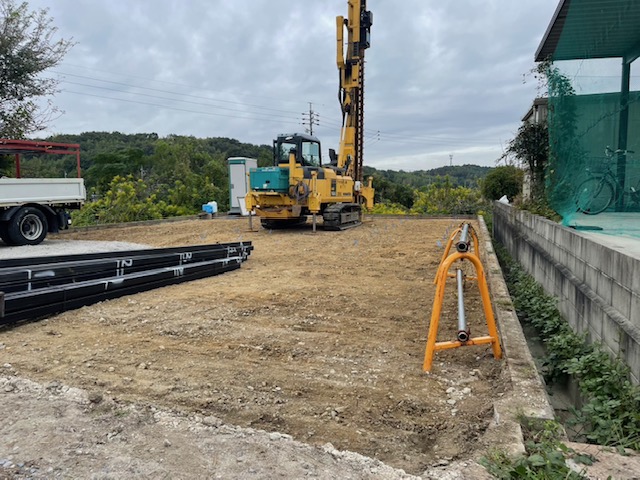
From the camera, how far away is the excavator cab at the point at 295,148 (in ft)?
44.5

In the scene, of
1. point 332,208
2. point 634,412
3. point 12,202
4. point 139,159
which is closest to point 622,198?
point 634,412

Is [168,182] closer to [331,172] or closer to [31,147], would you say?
[331,172]

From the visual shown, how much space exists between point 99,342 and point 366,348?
89.8 inches

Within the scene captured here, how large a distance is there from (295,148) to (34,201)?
22.0ft

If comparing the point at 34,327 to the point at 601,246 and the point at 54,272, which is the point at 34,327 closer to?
the point at 54,272

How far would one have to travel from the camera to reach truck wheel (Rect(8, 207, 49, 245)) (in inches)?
402

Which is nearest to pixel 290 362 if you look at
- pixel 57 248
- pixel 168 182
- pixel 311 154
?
pixel 57 248

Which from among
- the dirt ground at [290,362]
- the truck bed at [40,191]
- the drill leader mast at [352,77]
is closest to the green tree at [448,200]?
the drill leader mast at [352,77]

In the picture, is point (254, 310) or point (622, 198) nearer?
point (254, 310)

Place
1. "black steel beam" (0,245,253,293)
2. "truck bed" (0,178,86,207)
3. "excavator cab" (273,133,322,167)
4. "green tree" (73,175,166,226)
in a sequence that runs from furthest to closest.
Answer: "green tree" (73,175,166,226), "excavator cab" (273,133,322,167), "truck bed" (0,178,86,207), "black steel beam" (0,245,253,293)

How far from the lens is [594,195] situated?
234 inches

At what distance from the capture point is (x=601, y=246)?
13.0 ft

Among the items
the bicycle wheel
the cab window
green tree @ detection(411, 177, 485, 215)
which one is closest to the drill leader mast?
the cab window

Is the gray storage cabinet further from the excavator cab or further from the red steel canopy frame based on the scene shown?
the red steel canopy frame
